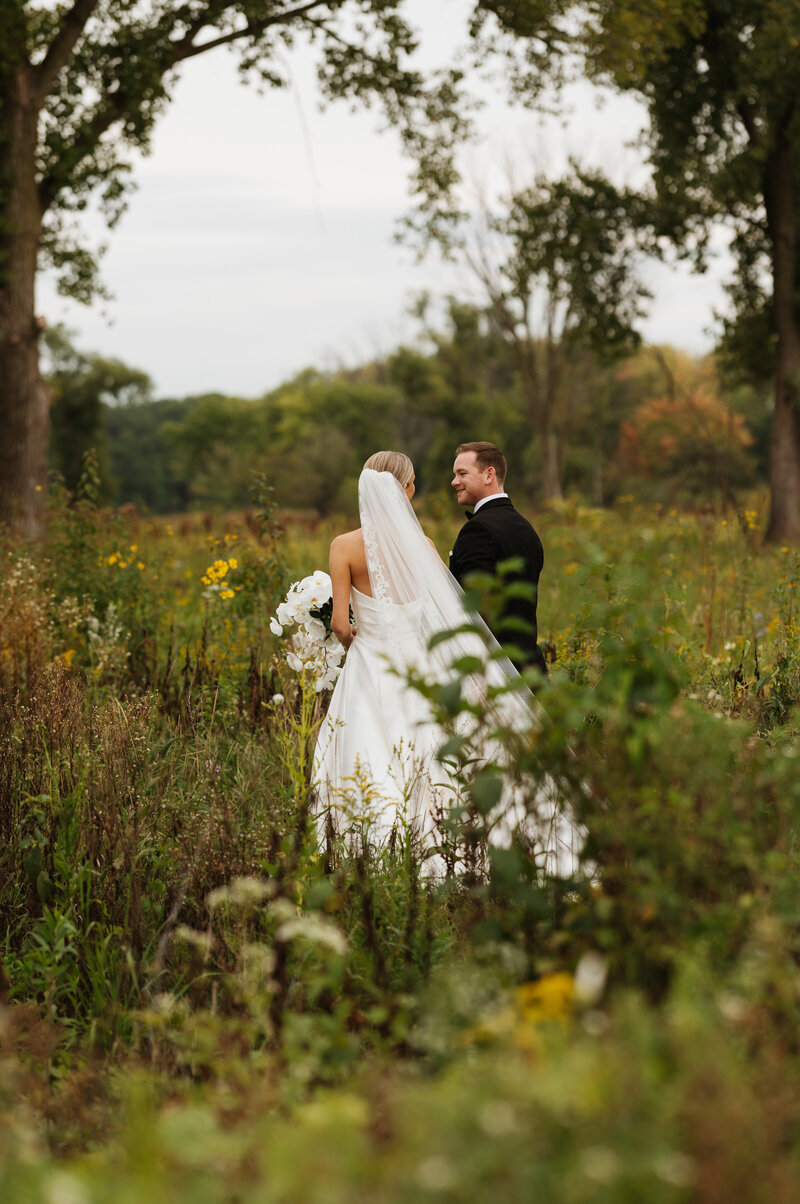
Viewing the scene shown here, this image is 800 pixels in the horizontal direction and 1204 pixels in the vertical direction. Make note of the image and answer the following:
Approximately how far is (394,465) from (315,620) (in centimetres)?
91

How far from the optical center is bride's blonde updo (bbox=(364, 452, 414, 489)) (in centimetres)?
500

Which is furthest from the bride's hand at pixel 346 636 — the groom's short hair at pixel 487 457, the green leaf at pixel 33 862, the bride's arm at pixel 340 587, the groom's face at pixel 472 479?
the green leaf at pixel 33 862

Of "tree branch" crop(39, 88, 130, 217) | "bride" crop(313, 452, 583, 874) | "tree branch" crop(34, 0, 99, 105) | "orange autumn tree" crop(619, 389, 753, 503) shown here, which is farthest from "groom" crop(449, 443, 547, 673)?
"orange autumn tree" crop(619, 389, 753, 503)

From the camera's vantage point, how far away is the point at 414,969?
2.99m

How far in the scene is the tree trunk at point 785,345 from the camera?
1638 cm

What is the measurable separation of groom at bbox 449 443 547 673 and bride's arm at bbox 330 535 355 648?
57 centimetres

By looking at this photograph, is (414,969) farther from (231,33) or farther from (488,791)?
(231,33)

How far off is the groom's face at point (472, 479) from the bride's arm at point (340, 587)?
71 cm

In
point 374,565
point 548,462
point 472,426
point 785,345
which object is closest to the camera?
point 374,565

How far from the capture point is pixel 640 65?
1263 centimetres

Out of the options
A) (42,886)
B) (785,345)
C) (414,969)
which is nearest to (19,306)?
(42,886)

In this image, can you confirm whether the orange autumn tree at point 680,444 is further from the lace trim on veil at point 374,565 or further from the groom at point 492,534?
the lace trim on veil at point 374,565

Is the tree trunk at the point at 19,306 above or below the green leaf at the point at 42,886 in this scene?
above

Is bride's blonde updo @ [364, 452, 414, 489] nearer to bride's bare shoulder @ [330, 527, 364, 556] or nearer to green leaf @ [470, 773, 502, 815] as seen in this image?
bride's bare shoulder @ [330, 527, 364, 556]
